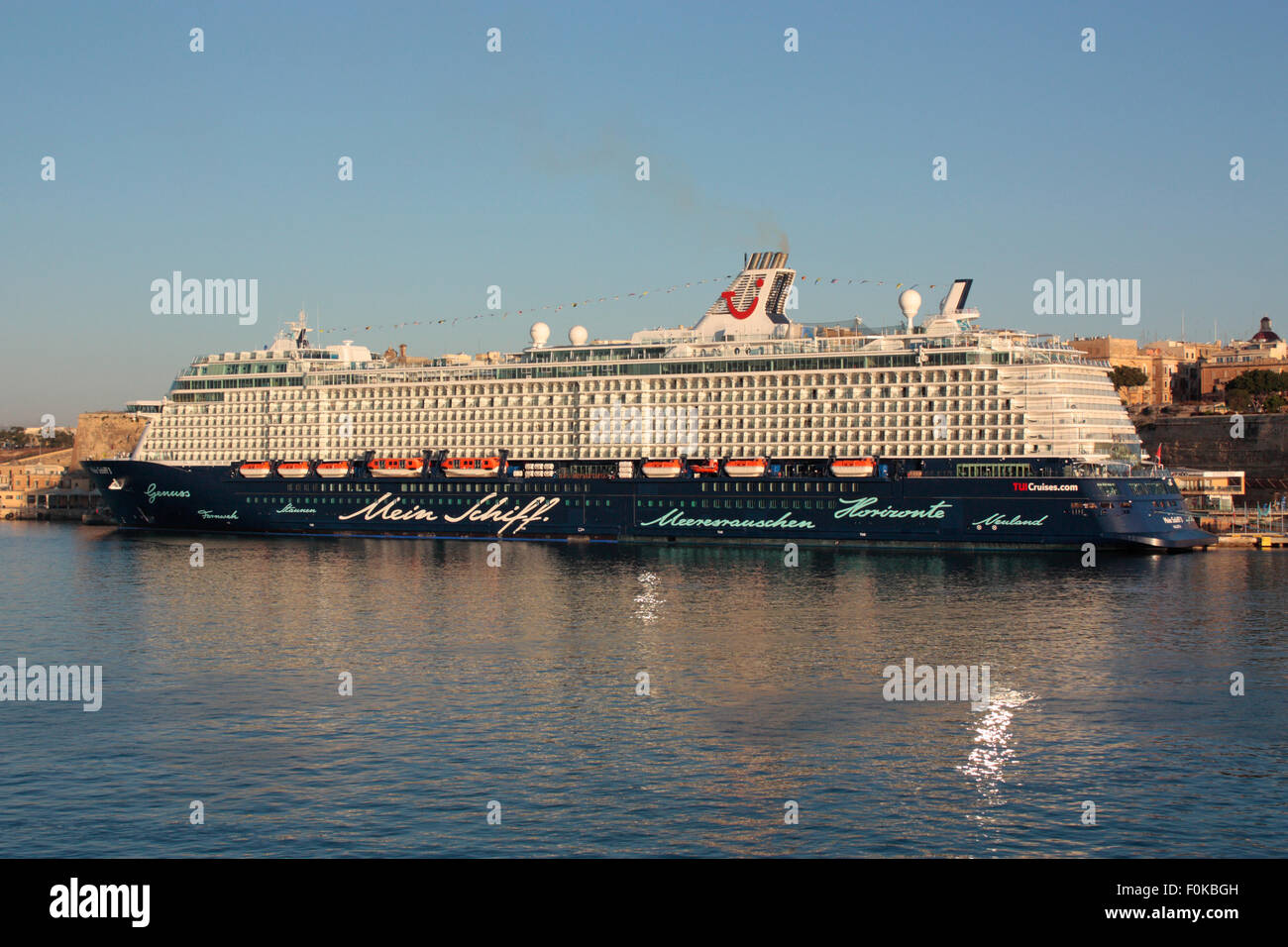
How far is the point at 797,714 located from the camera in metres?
33.4

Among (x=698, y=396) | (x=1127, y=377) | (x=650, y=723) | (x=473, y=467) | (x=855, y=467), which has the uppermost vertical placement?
(x=1127, y=377)

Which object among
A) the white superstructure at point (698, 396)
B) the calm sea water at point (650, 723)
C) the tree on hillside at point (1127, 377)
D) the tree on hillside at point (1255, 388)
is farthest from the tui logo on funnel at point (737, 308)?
the tree on hillside at point (1127, 377)

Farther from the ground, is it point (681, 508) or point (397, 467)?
point (397, 467)

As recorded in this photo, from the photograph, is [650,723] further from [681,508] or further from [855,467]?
[681,508]

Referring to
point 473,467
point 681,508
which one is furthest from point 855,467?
point 473,467

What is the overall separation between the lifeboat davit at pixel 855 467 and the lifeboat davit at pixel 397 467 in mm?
31176

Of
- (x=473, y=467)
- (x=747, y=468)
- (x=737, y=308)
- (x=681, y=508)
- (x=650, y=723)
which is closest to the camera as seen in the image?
(x=650, y=723)

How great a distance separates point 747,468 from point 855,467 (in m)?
7.02

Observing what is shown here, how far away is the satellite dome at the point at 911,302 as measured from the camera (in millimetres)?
83188

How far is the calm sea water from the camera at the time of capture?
2461 centimetres

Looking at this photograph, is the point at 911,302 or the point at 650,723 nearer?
the point at 650,723

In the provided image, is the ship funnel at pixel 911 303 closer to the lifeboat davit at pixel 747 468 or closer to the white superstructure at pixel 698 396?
the white superstructure at pixel 698 396

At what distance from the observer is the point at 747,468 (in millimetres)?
82312

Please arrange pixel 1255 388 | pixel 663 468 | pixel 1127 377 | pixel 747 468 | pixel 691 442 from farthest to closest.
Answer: pixel 1127 377 < pixel 1255 388 < pixel 691 442 < pixel 663 468 < pixel 747 468
